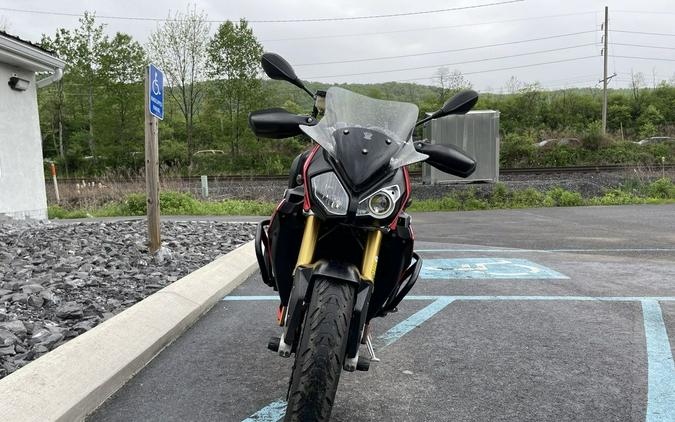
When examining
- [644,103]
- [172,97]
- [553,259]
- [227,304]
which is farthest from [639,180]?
[172,97]

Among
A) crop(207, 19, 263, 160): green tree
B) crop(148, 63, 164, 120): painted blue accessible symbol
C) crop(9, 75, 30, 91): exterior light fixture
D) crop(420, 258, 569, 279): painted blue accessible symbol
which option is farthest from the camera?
crop(207, 19, 263, 160): green tree

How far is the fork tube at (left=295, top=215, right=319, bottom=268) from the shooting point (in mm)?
2377

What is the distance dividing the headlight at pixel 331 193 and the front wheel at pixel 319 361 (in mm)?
408

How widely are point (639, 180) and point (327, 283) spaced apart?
63.4ft

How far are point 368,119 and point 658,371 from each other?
7.79 ft

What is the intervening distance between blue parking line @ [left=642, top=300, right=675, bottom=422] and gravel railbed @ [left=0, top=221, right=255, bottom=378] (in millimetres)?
3507

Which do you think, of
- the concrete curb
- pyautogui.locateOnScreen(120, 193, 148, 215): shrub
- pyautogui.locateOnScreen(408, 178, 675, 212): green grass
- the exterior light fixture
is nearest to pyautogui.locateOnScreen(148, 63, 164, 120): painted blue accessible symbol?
the concrete curb

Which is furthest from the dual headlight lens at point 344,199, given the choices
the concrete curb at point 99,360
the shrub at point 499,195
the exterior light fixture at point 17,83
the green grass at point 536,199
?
the shrub at point 499,195

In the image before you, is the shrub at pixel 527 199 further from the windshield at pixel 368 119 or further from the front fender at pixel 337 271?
the front fender at pixel 337 271

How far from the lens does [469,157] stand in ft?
9.02

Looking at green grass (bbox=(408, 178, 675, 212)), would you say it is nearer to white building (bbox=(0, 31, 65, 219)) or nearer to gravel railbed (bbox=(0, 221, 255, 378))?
gravel railbed (bbox=(0, 221, 255, 378))

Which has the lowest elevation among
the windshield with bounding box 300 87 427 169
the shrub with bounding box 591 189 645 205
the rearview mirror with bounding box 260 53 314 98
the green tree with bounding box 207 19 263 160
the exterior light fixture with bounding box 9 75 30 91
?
the shrub with bounding box 591 189 645 205

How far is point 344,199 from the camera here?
89.4 inches

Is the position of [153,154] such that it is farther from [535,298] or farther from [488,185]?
[488,185]
